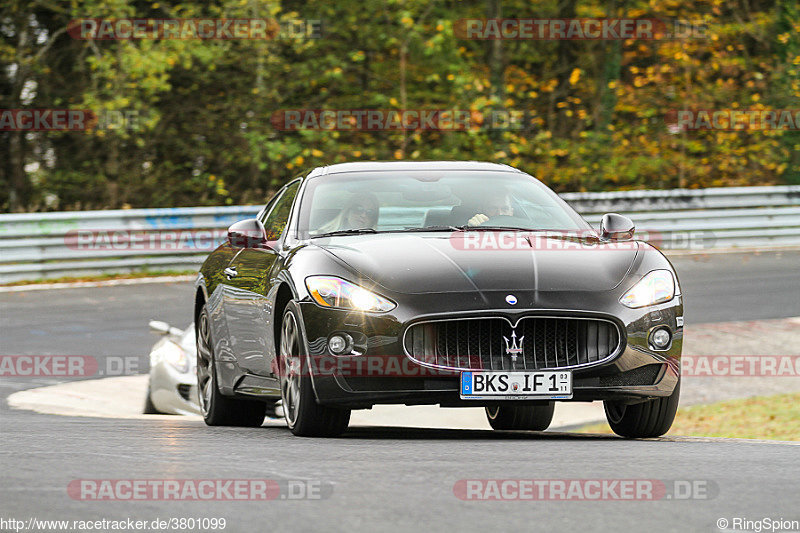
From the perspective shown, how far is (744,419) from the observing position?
1354cm

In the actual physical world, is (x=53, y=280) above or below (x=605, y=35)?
below

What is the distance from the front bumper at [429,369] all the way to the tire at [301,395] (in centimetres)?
10

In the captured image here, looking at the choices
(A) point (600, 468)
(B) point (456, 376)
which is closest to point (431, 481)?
(A) point (600, 468)

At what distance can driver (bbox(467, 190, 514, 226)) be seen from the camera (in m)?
8.66

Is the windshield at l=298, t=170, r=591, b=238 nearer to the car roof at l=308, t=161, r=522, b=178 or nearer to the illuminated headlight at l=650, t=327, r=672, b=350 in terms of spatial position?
the car roof at l=308, t=161, r=522, b=178

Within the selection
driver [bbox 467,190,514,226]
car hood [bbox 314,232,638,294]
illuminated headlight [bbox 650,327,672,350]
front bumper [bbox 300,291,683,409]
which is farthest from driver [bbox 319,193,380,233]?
illuminated headlight [bbox 650,327,672,350]

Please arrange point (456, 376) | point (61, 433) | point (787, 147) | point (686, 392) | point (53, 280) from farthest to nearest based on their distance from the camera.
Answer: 1. point (787, 147)
2. point (53, 280)
3. point (686, 392)
4. point (61, 433)
5. point (456, 376)

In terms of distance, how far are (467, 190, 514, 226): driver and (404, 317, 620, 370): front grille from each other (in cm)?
120

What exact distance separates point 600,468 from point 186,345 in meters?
6.52

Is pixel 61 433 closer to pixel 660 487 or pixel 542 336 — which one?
pixel 542 336

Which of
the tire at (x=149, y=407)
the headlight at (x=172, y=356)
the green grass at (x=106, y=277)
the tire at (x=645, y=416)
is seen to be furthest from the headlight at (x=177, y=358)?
the green grass at (x=106, y=277)

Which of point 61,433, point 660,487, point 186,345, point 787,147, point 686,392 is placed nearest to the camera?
point 660,487

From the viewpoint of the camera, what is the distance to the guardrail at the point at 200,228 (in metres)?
22.3

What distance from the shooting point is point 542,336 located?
7.57 metres
